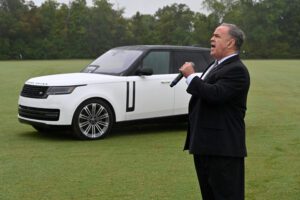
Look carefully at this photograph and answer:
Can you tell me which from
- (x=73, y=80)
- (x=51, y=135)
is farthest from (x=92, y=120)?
(x=51, y=135)

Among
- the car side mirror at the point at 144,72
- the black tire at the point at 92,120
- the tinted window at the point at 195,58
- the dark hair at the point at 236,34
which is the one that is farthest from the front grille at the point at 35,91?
the dark hair at the point at 236,34

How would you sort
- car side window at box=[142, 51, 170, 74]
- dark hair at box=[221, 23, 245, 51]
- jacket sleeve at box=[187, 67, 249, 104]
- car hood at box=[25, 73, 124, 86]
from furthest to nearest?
car side window at box=[142, 51, 170, 74]
car hood at box=[25, 73, 124, 86]
dark hair at box=[221, 23, 245, 51]
jacket sleeve at box=[187, 67, 249, 104]

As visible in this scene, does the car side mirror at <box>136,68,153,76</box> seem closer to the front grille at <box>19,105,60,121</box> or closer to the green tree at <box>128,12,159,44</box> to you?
the front grille at <box>19,105,60,121</box>

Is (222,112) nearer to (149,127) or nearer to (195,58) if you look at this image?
(195,58)

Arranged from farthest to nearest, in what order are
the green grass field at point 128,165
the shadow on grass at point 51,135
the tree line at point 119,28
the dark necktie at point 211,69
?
the tree line at point 119,28, the shadow on grass at point 51,135, the green grass field at point 128,165, the dark necktie at point 211,69

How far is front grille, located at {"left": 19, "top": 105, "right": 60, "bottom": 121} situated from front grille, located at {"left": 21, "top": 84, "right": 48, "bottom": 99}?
23cm

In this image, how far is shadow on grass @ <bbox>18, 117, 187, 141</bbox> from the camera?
10.3 m

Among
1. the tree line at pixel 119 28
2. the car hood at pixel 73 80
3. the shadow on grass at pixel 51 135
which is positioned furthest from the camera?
the tree line at pixel 119 28

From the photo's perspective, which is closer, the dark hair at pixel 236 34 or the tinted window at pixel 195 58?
the dark hair at pixel 236 34

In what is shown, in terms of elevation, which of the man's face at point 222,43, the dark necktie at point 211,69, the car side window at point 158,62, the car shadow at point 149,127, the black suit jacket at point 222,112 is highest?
the man's face at point 222,43

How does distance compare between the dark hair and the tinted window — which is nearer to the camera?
the dark hair

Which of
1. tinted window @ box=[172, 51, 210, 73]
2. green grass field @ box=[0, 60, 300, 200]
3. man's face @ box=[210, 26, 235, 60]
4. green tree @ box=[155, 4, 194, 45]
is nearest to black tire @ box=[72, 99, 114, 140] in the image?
green grass field @ box=[0, 60, 300, 200]

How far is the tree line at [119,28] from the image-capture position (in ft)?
289

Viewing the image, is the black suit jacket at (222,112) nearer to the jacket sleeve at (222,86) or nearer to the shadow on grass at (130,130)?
the jacket sleeve at (222,86)
